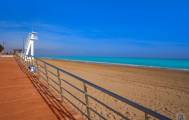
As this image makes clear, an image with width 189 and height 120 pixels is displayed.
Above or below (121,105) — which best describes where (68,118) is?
above

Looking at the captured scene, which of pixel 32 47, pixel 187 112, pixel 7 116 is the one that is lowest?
pixel 187 112

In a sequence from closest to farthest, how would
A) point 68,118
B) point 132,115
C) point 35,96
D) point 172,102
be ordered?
point 68,118 → point 35,96 → point 132,115 → point 172,102

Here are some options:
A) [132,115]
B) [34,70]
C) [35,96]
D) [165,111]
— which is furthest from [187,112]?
[34,70]

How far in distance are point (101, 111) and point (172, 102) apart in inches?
159

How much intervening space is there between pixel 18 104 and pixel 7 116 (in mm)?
928

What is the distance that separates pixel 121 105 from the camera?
341 inches

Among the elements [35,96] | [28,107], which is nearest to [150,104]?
[35,96]

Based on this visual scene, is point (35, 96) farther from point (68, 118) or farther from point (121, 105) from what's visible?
point (121, 105)

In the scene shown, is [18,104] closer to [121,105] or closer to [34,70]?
[121,105]

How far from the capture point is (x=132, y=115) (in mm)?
7520

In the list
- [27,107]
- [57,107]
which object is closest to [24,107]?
[27,107]

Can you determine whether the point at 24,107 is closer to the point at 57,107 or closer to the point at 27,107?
the point at 27,107

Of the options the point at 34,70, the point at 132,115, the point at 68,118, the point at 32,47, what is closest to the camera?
the point at 68,118

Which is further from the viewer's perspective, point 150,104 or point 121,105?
point 150,104
